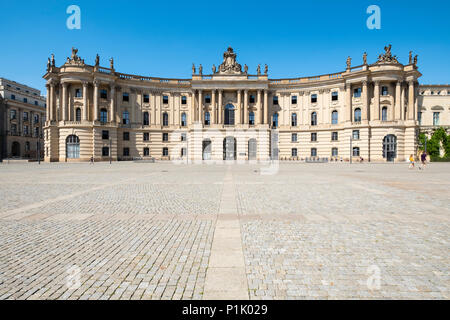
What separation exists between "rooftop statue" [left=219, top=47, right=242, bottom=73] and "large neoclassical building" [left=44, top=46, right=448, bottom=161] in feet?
0.69

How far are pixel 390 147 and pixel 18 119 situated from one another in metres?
97.7

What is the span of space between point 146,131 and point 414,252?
2135 inches

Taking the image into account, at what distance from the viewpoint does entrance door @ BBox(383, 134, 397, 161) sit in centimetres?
4681

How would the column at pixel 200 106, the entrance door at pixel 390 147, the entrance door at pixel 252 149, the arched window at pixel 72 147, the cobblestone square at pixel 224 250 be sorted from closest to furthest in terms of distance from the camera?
1. the cobblestone square at pixel 224 250
2. the entrance door at pixel 390 147
3. the arched window at pixel 72 147
4. the entrance door at pixel 252 149
5. the column at pixel 200 106

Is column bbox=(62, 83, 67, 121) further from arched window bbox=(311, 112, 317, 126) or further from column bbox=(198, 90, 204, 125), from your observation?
arched window bbox=(311, 112, 317, 126)

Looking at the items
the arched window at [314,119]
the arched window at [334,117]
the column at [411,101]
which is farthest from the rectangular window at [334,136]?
the column at [411,101]

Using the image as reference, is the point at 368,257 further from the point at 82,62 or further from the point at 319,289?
the point at 82,62

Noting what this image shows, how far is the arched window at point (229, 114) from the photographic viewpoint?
53969 millimetres

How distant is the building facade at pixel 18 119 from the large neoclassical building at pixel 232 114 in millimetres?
33255

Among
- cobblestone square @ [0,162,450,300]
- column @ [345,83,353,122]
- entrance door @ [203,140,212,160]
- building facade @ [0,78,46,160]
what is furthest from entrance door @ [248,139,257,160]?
building facade @ [0,78,46,160]

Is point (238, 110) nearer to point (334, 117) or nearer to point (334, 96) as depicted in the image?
point (334, 96)

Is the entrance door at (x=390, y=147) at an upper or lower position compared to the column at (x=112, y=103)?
lower

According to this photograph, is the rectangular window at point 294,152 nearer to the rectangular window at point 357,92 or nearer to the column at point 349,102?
the column at point 349,102
